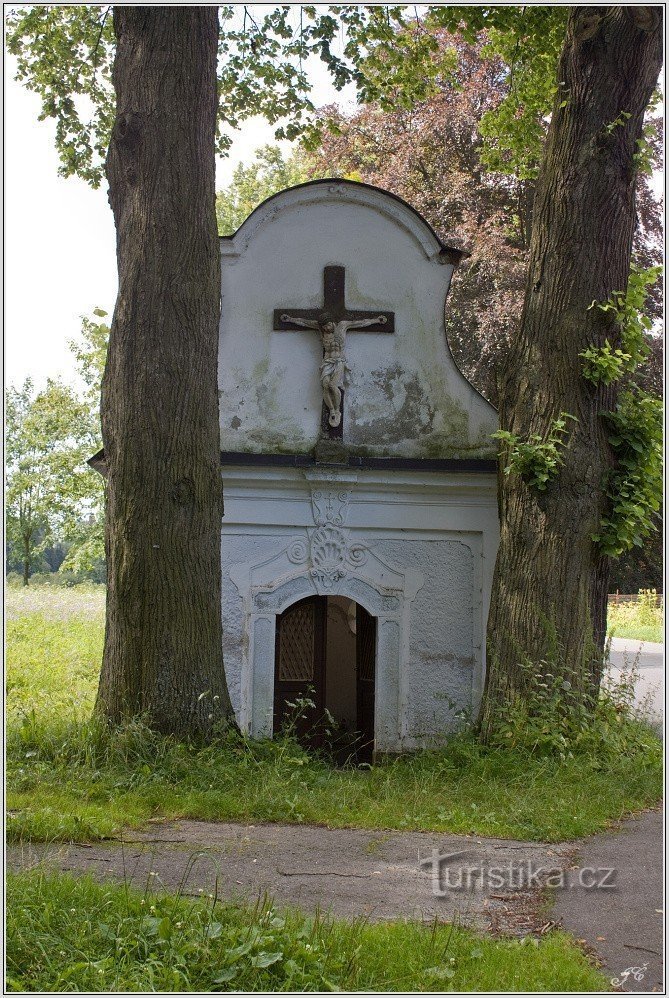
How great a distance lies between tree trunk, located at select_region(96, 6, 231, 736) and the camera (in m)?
7.41

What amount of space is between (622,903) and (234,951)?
7.23 feet

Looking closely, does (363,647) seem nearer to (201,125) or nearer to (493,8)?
(201,125)

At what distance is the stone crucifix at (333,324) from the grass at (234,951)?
6.66 metres

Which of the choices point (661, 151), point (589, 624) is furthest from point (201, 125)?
point (661, 151)

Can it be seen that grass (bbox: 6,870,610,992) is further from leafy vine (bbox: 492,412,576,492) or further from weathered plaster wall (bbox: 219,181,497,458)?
weathered plaster wall (bbox: 219,181,497,458)

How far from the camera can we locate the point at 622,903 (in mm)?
4859

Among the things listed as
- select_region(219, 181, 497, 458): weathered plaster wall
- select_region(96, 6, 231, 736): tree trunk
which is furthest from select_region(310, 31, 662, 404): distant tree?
select_region(96, 6, 231, 736): tree trunk

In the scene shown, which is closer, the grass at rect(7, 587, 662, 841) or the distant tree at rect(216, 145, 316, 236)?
the grass at rect(7, 587, 662, 841)

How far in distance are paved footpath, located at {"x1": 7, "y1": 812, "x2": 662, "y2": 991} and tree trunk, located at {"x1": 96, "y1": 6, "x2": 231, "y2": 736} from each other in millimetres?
1765

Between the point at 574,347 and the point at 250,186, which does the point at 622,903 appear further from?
the point at 250,186

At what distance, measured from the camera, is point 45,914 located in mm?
3969

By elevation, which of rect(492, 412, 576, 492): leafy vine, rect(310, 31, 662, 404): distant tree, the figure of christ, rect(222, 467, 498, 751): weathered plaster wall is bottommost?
rect(222, 467, 498, 751): weathered plaster wall

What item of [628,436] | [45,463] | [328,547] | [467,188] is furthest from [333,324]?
[45,463]

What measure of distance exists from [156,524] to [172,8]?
169 inches
